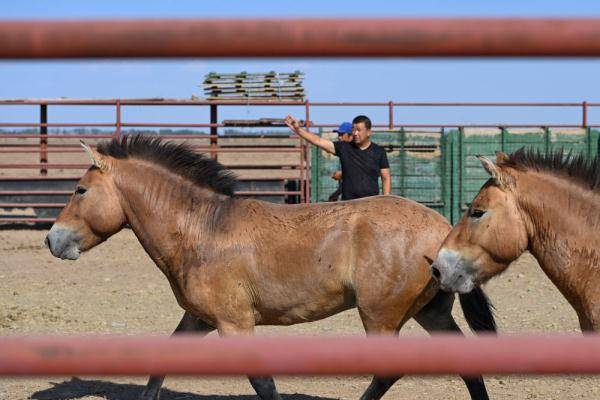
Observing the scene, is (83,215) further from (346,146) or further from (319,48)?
(319,48)

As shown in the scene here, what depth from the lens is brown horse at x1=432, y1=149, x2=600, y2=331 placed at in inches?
158

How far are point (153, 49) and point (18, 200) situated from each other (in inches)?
622

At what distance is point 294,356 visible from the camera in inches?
45.1

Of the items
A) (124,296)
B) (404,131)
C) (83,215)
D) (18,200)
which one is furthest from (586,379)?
(18,200)

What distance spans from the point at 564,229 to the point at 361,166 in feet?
11.1

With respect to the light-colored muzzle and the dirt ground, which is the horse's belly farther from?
the light-colored muzzle

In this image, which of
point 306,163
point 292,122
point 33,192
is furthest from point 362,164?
point 33,192

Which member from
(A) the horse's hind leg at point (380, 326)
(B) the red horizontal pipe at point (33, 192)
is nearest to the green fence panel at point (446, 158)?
(B) the red horizontal pipe at point (33, 192)

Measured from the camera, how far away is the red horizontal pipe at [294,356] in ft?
3.75

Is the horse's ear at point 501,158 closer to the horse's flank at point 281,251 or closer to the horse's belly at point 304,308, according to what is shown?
the horse's flank at point 281,251

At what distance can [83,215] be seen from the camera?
5.52 m

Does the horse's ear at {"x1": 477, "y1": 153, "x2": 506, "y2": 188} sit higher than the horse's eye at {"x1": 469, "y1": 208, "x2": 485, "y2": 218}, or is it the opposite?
the horse's ear at {"x1": 477, "y1": 153, "x2": 506, "y2": 188}

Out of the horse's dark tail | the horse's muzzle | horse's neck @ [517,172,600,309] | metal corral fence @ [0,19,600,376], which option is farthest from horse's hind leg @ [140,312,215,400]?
metal corral fence @ [0,19,600,376]

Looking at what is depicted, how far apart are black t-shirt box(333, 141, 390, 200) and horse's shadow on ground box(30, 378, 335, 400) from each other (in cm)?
208
